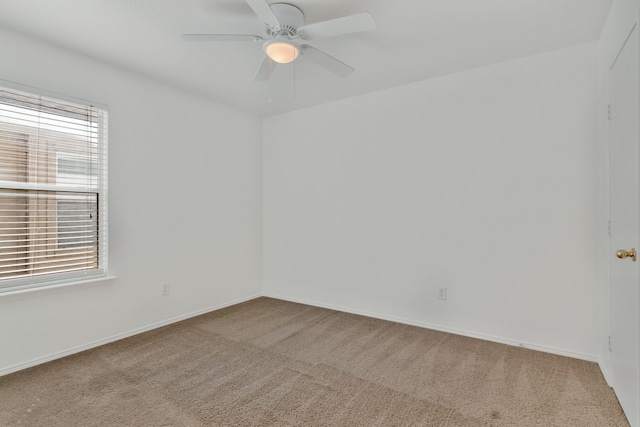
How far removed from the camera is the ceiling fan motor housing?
211 centimetres

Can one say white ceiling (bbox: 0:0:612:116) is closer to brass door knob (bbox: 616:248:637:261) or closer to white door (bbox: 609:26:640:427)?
white door (bbox: 609:26:640:427)

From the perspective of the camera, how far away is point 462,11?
2.17 m

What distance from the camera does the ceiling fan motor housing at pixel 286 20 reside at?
6.91ft

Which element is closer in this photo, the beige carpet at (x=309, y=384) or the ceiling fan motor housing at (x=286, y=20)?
the beige carpet at (x=309, y=384)

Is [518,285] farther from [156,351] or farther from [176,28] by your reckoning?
[176,28]

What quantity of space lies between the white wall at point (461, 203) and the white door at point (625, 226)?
1.44 feet

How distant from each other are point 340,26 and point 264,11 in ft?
1.51

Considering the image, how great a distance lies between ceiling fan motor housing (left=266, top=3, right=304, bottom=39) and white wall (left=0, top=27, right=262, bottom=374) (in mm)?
1796

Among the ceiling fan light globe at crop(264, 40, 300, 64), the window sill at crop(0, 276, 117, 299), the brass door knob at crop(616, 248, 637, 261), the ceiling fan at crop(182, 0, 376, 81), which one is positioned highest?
the ceiling fan at crop(182, 0, 376, 81)

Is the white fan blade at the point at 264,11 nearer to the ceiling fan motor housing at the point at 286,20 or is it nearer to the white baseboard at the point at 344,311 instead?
the ceiling fan motor housing at the point at 286,20

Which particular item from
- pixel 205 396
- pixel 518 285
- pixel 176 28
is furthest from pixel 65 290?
pixel 518 285

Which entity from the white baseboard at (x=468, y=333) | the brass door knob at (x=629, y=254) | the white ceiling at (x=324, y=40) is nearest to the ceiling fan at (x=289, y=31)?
the white ceiling at (x=324, y=40)

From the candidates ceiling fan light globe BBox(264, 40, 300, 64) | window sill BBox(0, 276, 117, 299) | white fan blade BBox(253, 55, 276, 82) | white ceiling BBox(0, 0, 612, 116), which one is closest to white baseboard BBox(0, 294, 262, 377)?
window sill BBox(0, 276, 117, 299)

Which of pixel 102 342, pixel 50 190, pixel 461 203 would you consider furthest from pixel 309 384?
pixel 50 190
